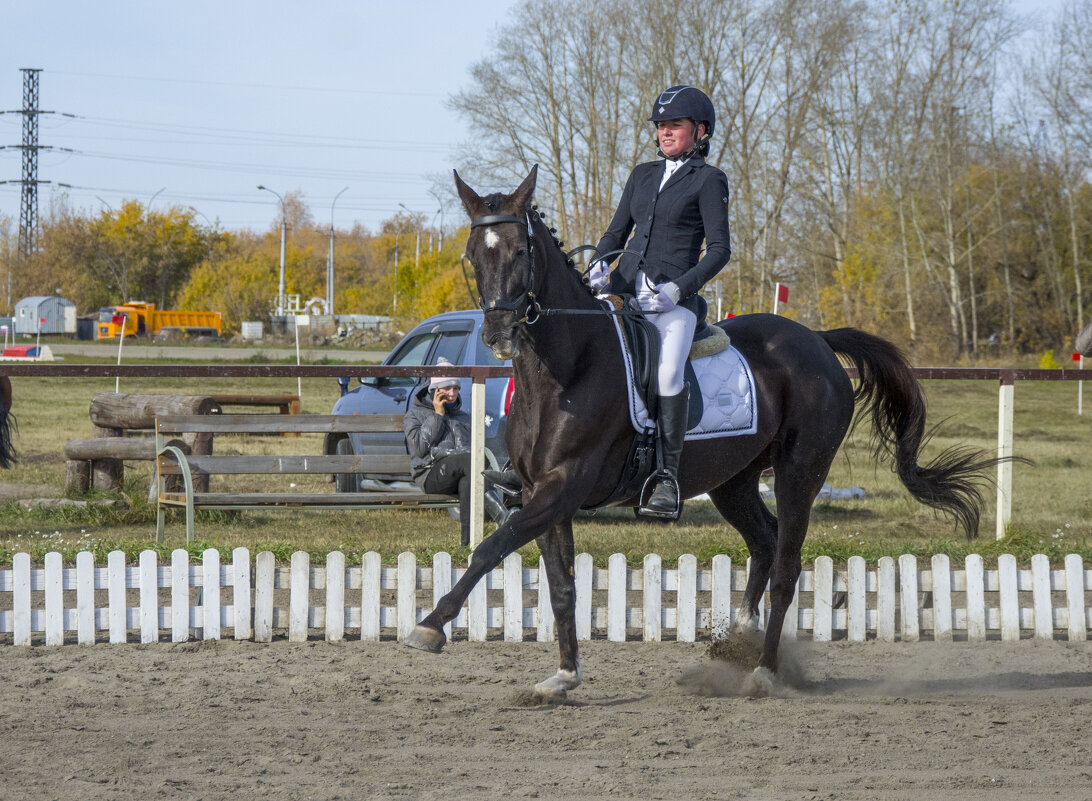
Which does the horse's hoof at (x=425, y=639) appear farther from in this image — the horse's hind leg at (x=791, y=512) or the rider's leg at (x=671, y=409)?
the horse's hind leg at (x=791, y=512)

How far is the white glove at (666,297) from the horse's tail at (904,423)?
5.51 ft

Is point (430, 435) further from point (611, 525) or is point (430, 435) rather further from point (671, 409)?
point (671, 409)

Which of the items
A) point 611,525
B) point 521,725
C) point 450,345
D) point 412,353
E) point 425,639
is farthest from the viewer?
point 412,353

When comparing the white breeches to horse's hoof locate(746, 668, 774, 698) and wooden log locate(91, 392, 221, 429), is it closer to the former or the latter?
horse's hoof locate(746, 668, 774, 698)

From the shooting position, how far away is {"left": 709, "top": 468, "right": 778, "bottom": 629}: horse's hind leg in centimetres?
606

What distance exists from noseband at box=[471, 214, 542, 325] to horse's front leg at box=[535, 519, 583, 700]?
110cm

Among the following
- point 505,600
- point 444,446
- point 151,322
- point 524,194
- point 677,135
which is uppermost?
point 151,322

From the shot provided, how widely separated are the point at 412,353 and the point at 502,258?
290 inches

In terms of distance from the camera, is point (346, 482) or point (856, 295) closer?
point (346, 482)

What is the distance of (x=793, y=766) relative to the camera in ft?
13.1

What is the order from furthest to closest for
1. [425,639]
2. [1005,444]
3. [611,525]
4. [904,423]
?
[611,525] → [1005,444] → [904,423] → [425,639]

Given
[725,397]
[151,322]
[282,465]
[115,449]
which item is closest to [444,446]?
[282,465]

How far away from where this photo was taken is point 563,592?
527 cm

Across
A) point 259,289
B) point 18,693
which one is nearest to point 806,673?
point 18,693
